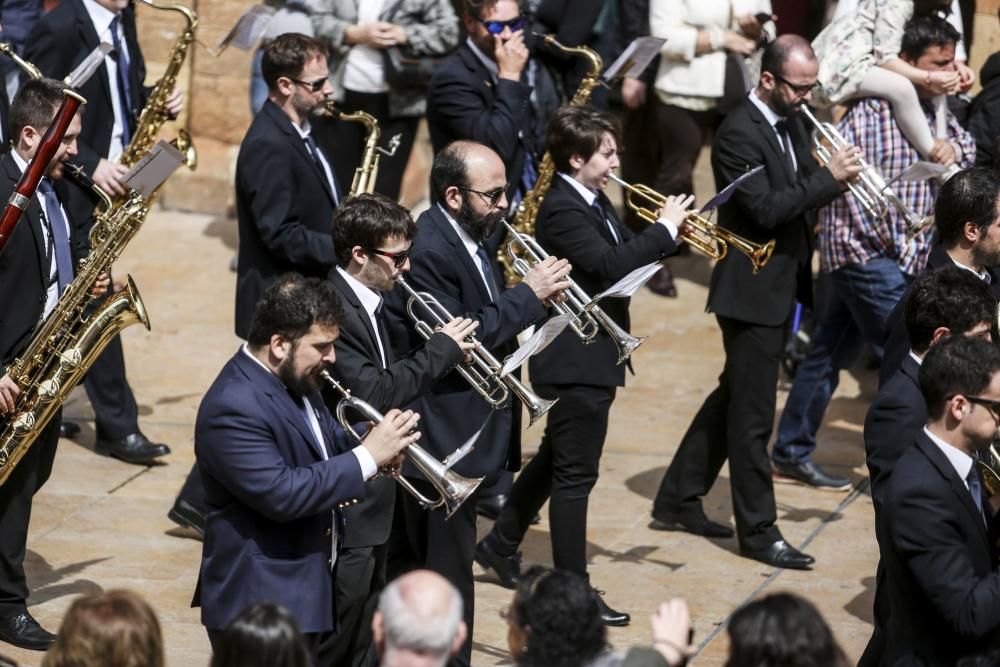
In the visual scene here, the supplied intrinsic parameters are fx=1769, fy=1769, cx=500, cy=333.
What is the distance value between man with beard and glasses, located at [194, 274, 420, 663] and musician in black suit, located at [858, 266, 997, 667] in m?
1.50

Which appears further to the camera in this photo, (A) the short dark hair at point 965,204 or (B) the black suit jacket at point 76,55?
(B) the black suit jacket at point 76,55

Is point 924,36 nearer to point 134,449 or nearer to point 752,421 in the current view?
point 752,421

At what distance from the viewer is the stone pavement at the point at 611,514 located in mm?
7121

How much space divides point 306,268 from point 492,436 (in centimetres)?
151

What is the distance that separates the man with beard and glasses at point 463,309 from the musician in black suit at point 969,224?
1.36 metres

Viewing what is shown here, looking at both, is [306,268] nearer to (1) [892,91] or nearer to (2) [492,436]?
(2) [492,436]

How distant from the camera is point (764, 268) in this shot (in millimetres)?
7680

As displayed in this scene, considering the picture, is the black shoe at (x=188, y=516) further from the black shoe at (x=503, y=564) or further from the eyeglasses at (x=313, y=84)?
the eyeglasses at (x=313, y=84)

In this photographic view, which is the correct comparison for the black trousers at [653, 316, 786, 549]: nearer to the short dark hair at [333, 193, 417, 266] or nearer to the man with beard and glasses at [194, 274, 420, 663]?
the short dark hair at [333, 193, 417, 266]

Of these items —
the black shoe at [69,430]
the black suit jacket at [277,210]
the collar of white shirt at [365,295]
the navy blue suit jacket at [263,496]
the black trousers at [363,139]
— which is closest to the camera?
the navy blue suit jacket at [263,496]

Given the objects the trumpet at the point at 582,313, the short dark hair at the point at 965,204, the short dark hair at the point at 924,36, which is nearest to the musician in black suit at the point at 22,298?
the trumpet at the point at 582,313

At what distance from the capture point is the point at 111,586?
23.5 feet

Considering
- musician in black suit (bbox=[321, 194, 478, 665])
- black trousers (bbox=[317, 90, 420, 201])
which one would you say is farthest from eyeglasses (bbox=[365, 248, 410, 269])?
black trousers (bbox=[317, 90, 420, 201])

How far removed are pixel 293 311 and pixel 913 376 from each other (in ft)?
6.48
